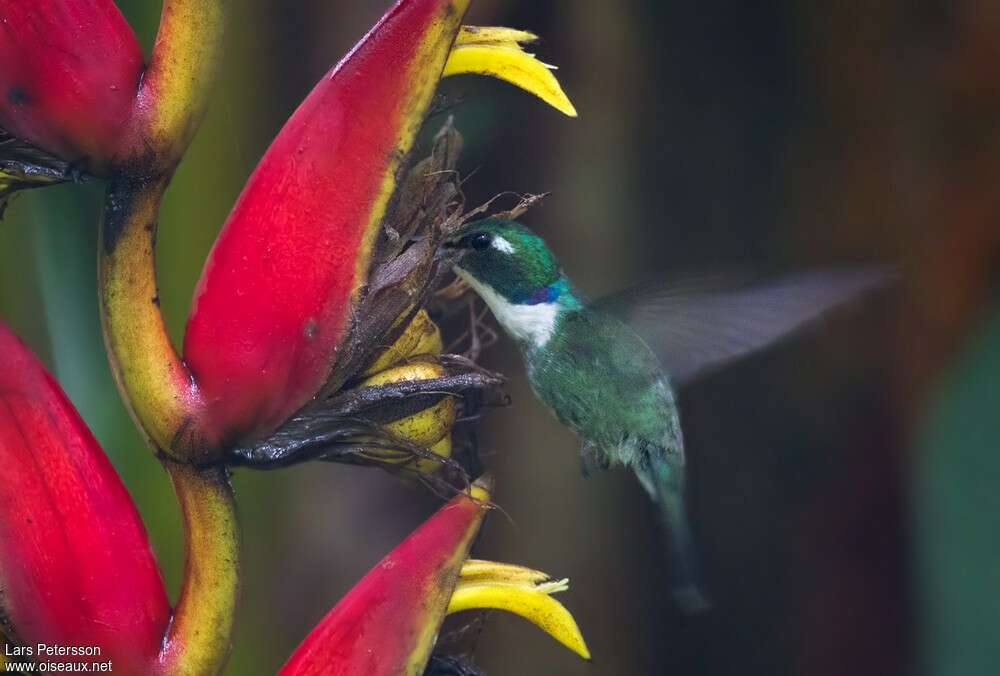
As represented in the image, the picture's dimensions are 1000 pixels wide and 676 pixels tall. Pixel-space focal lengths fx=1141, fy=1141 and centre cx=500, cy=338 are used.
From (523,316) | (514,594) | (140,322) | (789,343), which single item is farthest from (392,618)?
(789,343)

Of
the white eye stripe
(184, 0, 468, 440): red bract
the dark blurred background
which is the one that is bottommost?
the dark blurred background

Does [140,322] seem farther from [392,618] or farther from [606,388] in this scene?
[606,388]

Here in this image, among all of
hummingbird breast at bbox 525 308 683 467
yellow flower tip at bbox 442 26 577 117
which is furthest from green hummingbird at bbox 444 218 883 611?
yellow flower tip at bbox 442 26 577 117

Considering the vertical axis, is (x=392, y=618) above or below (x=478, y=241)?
below

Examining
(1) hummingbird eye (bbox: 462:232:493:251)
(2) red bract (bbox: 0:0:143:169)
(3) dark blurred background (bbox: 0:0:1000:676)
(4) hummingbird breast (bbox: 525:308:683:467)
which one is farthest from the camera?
(3) dark blurred background (bbox: 0:0:1000:676)

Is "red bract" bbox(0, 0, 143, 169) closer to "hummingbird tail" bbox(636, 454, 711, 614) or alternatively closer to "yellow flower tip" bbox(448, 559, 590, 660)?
"yellow flower tip" bbox(448, 559, 590, 660)

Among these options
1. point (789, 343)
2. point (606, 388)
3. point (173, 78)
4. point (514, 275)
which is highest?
point (173, 78)
